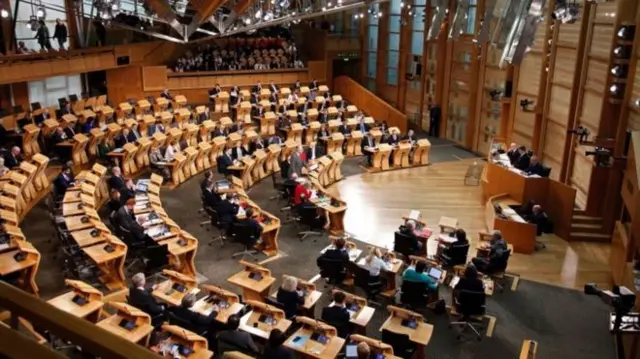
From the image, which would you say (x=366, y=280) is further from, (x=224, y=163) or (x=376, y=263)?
(x=224, y=163)

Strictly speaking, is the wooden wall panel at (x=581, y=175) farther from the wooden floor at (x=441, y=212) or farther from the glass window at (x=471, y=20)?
the glass window at (x=471, y=20)

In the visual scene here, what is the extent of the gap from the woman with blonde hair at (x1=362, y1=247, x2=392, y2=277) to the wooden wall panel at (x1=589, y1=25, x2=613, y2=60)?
7.68m

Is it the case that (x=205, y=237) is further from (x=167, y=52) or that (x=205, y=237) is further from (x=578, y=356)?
(x=167, y=52)

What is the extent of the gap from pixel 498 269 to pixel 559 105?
7.49m

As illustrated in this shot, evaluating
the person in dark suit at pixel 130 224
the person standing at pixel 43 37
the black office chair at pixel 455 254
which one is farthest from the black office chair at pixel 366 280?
the person standing at pixel 43 37

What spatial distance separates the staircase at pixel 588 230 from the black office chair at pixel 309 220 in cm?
586

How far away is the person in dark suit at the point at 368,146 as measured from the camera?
18359 mm

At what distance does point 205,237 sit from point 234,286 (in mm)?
2387

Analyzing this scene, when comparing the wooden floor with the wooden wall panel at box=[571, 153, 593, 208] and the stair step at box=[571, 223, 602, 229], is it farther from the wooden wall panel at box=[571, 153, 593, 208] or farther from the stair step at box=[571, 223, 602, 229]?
the wooden wall panel at box=[571, 153, 593, 208]

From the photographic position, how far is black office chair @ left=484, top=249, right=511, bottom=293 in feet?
34.9

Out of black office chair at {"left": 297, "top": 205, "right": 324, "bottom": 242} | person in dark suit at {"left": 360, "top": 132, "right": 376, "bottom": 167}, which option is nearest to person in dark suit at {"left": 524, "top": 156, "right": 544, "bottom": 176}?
person in dark suit at {"left": 360, "top": 132, "right": 376, "bottom": 167}

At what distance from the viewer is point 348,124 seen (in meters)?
20.5

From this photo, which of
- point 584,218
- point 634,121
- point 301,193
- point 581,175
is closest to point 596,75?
point 634,121

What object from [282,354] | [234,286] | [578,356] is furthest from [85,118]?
[578,356]
